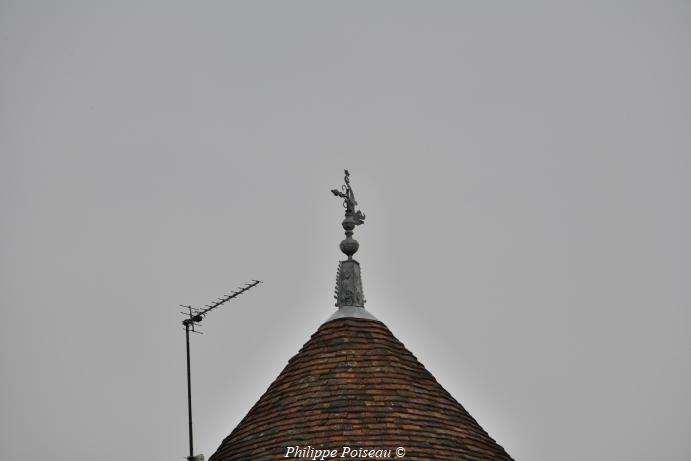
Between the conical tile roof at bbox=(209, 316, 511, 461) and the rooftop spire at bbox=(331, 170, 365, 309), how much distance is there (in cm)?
45

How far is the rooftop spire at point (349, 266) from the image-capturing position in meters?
32.6

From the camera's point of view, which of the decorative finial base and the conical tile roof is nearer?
the conical tile roof

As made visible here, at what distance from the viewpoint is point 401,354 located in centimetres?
3192

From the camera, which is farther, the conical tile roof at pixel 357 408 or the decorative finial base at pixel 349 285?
the decorative finial base at pixel 349 285

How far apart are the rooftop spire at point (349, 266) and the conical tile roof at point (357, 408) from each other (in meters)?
0.45

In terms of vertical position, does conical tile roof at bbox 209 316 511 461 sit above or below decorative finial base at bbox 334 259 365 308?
below

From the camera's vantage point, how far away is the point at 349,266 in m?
32.9

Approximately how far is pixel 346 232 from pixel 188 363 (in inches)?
120

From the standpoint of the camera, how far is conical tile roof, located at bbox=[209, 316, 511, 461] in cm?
3008

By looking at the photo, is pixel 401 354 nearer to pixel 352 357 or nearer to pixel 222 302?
pixel 352 357

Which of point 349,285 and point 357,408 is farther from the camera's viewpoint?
point 349,285

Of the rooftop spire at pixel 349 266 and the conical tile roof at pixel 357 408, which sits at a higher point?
the rooftop spire at pixel 349 266

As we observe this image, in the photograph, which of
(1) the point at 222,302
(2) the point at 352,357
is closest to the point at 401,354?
(2) the point at 352,357

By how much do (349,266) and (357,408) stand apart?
3.18m
